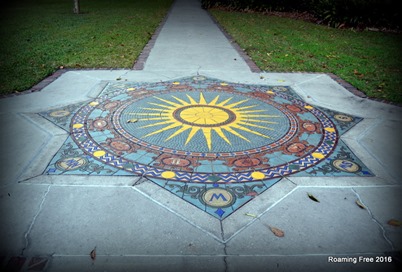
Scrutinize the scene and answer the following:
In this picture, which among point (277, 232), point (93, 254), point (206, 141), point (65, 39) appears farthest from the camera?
point (65, 39)

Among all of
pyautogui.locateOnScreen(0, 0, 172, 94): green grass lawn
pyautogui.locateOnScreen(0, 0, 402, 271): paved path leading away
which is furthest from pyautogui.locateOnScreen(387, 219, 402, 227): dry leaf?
pyautogui.locateOnScreen(0, 0, 172, 94): green grass lawn

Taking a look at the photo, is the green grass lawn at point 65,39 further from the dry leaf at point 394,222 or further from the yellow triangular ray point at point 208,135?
the dry leaf at point 394,222

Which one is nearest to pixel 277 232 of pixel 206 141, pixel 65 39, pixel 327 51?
pixel 206 141

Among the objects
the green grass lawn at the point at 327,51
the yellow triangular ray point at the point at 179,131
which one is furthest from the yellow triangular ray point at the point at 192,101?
the green grass lawn at the point at 327,51

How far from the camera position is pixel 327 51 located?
7934mm

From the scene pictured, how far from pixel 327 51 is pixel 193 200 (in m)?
6.83

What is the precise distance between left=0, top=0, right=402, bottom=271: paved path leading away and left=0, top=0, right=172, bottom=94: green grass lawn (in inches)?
69.1

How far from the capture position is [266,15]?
45.9 ft

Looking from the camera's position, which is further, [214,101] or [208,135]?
[214,101]

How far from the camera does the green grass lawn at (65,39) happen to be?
19.5 ft

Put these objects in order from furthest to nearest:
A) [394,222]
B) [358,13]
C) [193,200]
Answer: [358,13] → [193,200] → [394,222]

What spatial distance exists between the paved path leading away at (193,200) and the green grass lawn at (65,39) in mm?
1754

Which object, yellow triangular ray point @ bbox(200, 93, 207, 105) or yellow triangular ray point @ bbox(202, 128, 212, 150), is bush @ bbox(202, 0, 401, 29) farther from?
yellow triangular ray point @ bbox(202, 128, 212, 150)

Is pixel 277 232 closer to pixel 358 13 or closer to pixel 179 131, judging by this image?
pixel 179 131
